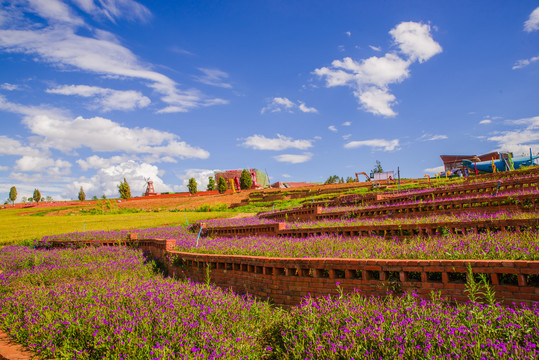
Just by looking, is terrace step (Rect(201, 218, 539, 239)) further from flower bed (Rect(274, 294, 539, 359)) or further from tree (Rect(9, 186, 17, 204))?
tree (Rect(9, 186, 17, 204))

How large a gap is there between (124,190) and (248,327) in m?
77.7

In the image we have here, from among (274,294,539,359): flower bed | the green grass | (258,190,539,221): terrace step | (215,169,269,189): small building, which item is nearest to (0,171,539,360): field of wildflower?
(274,294,539,359): flower bed

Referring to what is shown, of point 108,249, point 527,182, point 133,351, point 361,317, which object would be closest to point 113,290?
point 133,351

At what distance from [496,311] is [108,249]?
12.0 metres

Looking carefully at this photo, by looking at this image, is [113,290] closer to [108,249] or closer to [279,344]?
[279,344]

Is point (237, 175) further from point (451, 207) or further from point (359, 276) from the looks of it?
point (359, 276)

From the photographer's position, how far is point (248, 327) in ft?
14.4

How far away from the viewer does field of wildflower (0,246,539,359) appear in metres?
3.06

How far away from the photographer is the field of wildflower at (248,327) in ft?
10.1

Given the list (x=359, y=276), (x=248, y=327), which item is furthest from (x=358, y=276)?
(x=248, y=327)

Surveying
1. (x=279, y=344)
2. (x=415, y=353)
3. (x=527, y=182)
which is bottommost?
(x=279, y=344)

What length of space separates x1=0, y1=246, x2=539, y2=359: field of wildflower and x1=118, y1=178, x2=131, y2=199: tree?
7358cm

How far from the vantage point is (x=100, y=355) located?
395 centimetres

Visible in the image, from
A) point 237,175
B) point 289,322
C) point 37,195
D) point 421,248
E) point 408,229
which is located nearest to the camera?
point 289,322
